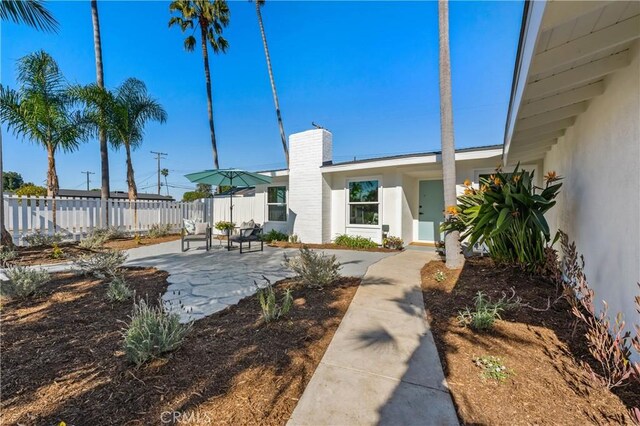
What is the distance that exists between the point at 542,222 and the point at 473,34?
20.5 ft

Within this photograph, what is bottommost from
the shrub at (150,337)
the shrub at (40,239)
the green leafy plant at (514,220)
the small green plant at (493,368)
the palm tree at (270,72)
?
the small green plant at (493,368)

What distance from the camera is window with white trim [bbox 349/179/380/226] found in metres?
9.09

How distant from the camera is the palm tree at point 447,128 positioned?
523 centimetres

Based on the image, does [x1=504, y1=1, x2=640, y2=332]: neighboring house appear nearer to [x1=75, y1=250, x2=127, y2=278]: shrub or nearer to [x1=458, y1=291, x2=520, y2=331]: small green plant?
[x1=458, y1=291, x2=520, y2=331]: small green plant

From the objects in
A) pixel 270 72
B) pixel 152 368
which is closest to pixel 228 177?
pixel 152 368

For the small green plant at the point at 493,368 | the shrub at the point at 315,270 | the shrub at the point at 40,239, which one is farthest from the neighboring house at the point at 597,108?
the shrub at the point at 40,239

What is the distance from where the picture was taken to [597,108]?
3078mm

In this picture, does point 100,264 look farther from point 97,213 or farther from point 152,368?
point 97,213

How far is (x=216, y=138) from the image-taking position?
15211mm

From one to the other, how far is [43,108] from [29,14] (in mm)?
4055

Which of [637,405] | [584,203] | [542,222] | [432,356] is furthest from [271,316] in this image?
[584,203]

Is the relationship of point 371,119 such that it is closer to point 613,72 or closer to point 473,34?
point 473,34

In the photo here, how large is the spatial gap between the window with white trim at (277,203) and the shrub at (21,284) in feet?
24.9

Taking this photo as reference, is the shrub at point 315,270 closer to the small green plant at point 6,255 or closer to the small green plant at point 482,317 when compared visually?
the small green plant at point 482,317
